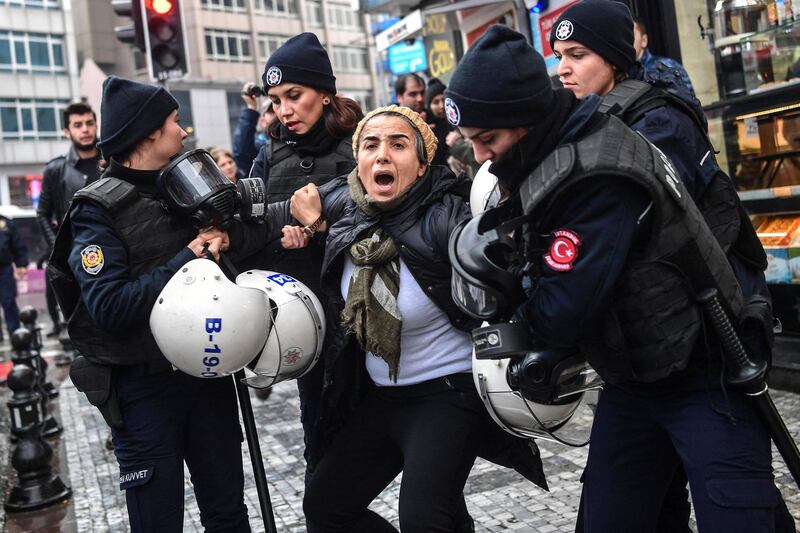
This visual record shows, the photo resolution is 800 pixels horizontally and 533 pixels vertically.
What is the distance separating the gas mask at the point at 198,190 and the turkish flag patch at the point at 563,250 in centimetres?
146

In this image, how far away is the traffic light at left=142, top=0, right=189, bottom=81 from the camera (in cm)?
904

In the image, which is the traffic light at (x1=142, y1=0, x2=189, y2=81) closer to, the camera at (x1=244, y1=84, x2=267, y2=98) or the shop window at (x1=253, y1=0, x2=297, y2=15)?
the camera at (x1=244, y1=84, x2=267, y2=98)

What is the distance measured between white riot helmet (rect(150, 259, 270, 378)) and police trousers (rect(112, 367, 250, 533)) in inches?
11.8

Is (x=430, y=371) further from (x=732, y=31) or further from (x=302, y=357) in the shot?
(x=732, y=31)

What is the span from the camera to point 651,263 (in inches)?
93.7

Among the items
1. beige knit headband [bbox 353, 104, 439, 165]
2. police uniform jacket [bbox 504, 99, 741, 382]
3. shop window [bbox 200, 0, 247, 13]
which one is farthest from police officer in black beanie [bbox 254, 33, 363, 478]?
shop window [bbox 200, 0, 247, 13]

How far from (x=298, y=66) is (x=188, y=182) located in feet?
2.97

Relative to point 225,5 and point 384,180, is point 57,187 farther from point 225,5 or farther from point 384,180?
point 225,5

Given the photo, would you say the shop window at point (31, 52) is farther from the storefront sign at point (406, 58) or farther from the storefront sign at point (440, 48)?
the storefront sign at point (440, 48)

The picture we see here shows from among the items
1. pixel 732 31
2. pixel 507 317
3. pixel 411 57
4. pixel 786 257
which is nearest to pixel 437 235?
pixel 507 317

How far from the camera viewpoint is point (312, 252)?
12.6 feet

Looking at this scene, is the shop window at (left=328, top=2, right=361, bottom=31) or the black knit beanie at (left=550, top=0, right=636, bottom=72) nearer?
the black knit beanie at (left=550, top=0, right=636, bottom=72)

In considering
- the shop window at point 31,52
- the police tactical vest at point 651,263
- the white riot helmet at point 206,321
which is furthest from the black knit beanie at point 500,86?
the shop window at point 31,52

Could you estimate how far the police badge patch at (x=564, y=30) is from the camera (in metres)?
3.32
